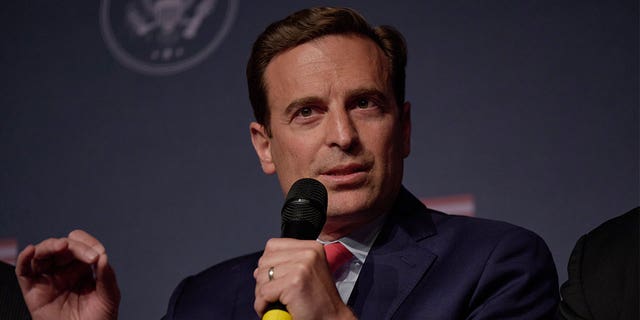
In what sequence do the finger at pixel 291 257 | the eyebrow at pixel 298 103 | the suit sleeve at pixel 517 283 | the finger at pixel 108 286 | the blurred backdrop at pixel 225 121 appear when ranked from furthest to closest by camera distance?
the blurred backdrop at pixel 225 121
the eyebrow at pixel 298 103
the finger at pixel 108 286
the suit sleeve at pixel 517 283
the finger at pixel 291 257

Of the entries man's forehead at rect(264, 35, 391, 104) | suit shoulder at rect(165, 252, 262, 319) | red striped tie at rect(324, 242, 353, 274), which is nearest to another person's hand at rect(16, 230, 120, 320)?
suit shoulder at rect(165, 252, 262, 319)

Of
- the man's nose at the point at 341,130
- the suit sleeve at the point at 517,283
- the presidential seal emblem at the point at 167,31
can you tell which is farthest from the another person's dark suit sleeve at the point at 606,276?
the presidential seal emblem at the point at 167,31

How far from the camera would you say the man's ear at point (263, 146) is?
103 inches

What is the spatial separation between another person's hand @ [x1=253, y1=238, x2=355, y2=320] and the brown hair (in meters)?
0.89

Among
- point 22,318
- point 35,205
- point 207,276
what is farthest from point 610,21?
point 35,205

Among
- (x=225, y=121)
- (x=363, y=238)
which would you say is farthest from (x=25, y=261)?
(x=225, y=121)

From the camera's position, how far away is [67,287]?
224 centimetres

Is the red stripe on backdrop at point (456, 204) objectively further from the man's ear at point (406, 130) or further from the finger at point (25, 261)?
the finger at point (25, 261)

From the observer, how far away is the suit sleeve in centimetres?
205

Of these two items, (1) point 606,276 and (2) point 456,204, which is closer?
(1) point 606,276

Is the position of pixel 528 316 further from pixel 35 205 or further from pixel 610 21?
pixel 35 205

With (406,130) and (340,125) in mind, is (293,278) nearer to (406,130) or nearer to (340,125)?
(340,125)

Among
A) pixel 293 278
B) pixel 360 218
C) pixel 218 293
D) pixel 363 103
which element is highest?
pixel 363 103

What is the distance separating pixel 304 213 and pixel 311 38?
85cm
